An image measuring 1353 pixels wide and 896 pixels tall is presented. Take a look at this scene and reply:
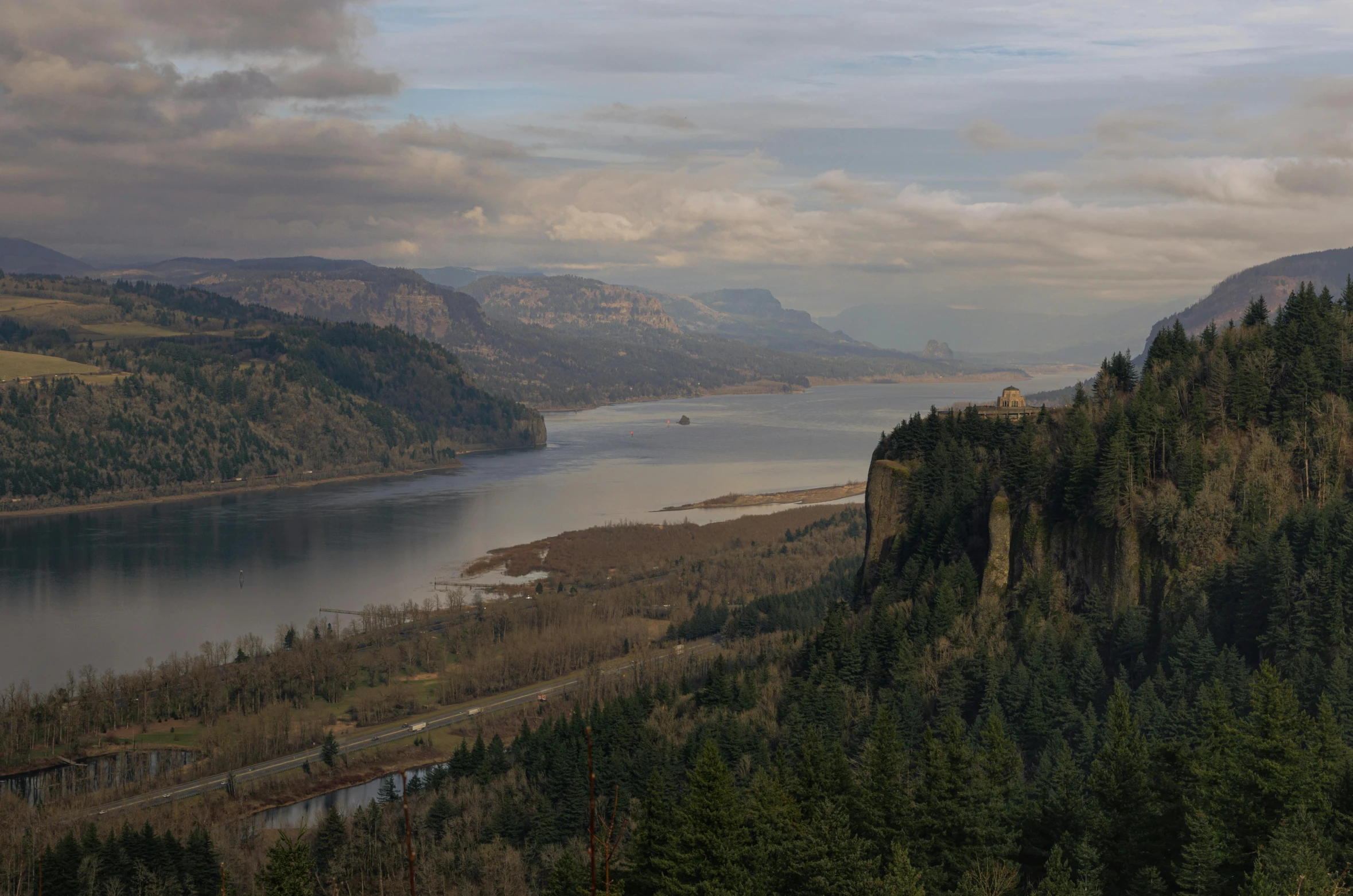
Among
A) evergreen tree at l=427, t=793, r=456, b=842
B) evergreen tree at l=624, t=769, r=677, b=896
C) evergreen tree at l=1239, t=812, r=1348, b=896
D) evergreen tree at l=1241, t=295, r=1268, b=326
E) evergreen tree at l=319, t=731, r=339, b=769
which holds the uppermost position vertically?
evergreen tree at l=1241, t=295, r=1268, b=326

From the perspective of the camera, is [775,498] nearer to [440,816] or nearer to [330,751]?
[330,751]

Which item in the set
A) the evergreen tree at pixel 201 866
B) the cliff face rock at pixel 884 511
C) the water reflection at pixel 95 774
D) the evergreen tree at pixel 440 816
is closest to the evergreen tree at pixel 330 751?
the water reflection at pixel 95 774

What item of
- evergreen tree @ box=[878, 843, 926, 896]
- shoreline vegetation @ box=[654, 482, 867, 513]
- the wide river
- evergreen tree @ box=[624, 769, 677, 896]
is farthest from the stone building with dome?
shoreline vegetation @ box=[654, 482, 867, 513]

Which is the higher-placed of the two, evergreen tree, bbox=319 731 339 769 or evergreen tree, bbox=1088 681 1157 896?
evergreen tree, bbox=1088 681 1157 896

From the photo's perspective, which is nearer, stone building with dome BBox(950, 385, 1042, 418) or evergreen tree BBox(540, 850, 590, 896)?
evergreen tree BBox(540, 850, 590, 896)

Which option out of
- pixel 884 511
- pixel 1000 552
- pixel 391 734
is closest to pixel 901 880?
pixel 1000 552

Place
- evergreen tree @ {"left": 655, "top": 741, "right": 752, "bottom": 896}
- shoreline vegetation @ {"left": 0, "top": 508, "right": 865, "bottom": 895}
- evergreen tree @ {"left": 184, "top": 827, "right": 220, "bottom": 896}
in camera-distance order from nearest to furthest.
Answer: evergreen tree @ {"left": 655, "top": 741, "right": 752, "bottom": 896}, evergreen tree @ {"left": 184, "top": 827, "right": 220, "bottom": 896}, shoreline vegetation @ {"left": 0, "top": 508, "right": 865, "bottom": 895}

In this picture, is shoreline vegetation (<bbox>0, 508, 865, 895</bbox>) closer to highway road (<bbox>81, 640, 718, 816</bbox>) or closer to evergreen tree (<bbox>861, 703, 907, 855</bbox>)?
highway road (<bbox>81, 640, 718, 816</bbox>)

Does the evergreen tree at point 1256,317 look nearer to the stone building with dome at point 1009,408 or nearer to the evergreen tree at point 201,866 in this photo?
the stone building with dome at point 1009,408
